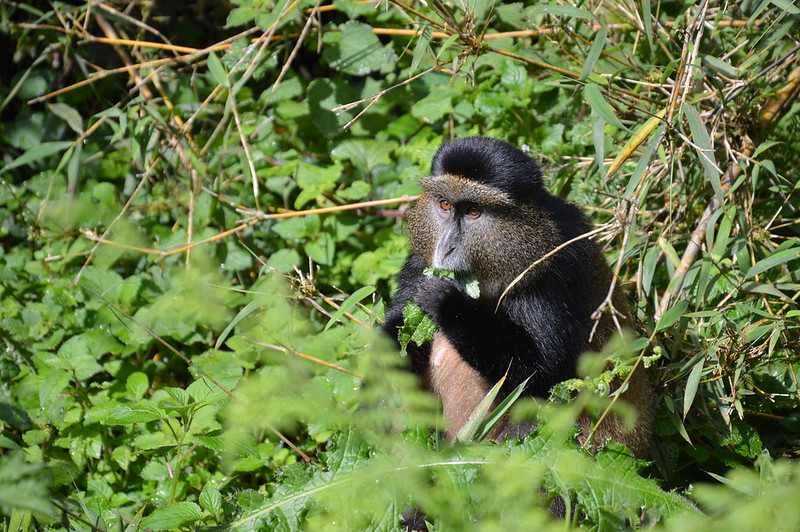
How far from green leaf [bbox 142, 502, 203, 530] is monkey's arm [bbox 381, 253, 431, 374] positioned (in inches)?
47.8

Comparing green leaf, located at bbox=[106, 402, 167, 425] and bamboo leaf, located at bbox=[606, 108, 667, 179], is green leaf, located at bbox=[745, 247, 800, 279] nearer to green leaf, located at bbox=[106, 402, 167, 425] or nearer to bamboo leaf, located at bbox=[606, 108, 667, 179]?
bamboo leaf, located at bbox=[606, 108, 667, 179]

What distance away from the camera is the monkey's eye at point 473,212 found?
3.13m

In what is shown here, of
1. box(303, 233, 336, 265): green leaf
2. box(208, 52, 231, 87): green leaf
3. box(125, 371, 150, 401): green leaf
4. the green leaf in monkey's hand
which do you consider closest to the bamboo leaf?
the green leaf in monkey's hand

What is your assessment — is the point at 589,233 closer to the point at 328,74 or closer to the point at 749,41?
the point at 749,41

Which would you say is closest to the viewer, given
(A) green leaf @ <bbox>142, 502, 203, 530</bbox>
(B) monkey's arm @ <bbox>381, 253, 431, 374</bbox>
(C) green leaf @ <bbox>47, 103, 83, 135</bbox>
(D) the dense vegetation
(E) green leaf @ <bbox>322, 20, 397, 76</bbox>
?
(D) the dense vegetation

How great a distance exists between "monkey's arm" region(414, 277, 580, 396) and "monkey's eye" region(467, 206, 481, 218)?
1.17 feet

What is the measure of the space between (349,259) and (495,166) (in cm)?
160

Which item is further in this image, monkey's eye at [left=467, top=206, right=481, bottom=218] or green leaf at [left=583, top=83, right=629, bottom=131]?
monkey's eye at [left=467, top=206, right=481, bottom=218]

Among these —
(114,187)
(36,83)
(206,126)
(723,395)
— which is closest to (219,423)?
(723,395)

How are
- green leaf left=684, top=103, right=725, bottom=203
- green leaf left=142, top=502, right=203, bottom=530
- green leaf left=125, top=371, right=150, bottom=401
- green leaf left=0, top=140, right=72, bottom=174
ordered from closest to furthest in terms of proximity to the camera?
green leaf left=142, top=502, right=203, bottom=530
green leaf left=684, top=103, right=725, bottom=203
green leaf left=125, top=371, right=150, bottom=401
green leaf left=0, top=140, right=72, bottom=174

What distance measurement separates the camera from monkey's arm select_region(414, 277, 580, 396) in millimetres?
2924

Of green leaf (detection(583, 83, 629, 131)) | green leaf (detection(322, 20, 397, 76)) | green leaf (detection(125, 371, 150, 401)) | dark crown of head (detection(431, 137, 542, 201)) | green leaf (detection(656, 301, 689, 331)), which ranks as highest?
green leaf (detection(583, 83, 629, 131))

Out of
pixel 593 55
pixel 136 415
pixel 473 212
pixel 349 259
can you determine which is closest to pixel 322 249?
pixel 349 259

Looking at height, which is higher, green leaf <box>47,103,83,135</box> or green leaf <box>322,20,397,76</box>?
green leaf <box>322,20,397,76</box>
